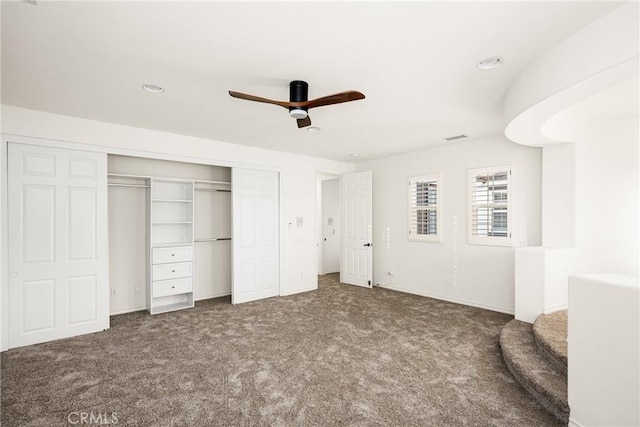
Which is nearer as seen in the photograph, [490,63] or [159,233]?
[490,63]

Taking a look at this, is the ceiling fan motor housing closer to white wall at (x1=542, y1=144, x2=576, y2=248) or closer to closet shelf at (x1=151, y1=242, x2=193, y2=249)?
closet shelf at (x1=151, y1=242, x2=193, y2=249)

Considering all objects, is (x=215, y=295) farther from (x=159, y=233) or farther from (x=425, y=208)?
(x=425, y=208)

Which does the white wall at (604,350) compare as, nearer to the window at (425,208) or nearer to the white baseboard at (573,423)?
the white baseboard at (573,423)

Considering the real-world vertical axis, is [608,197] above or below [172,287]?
above

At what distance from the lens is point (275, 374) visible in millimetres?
2943

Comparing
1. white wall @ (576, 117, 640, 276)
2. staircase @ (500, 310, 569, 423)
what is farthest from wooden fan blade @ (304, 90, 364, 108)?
white wall @ (576, 117, 640, 276)

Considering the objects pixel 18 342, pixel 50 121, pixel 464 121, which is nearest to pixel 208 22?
pixel 50 121

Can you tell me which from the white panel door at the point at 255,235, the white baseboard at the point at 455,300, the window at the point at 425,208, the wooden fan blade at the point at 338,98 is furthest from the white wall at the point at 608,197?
the white panel door at the point at 255,235

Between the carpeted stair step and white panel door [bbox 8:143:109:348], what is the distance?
4961 millimetres

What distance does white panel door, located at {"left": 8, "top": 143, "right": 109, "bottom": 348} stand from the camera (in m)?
3.55

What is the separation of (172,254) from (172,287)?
1.65 feet

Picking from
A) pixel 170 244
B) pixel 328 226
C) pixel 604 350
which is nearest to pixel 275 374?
pixel 604 350

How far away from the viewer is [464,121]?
416 centimetres

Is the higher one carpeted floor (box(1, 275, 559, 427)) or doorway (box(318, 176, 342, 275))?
doorway (box(318, 176, 342, 275))
